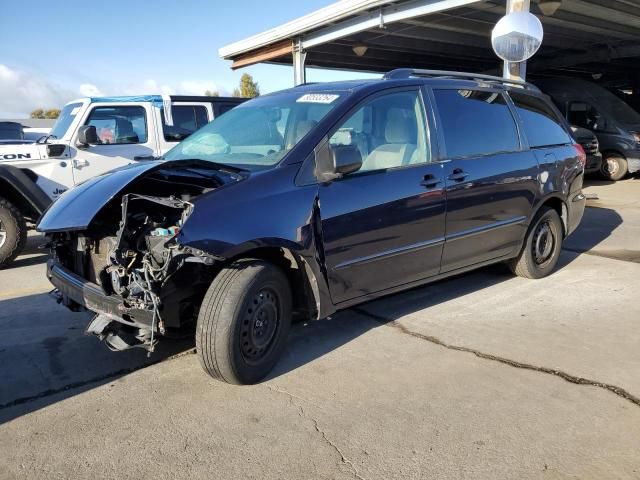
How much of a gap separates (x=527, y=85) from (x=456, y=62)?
13.4 m

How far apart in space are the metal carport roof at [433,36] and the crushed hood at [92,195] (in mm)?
7833

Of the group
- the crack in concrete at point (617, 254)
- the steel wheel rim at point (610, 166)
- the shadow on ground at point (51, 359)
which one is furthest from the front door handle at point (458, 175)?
the steel wheel rim at point (610, 166)

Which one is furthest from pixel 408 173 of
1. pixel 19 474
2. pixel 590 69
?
pixel 590 69

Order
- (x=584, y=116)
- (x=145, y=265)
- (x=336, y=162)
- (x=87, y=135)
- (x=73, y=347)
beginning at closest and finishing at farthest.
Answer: (x=145, y=265) → (x=336, y=162) → (x=73, y=347) → (x=87, y=135) → (x=584, y=116)

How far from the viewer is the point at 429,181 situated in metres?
4.15

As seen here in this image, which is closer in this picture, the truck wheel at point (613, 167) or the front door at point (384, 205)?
the front door at point (384, 205)

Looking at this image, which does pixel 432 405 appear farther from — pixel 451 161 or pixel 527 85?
pixel 527 85

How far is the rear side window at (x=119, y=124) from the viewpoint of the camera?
7605mm

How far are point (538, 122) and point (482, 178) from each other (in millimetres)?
1353

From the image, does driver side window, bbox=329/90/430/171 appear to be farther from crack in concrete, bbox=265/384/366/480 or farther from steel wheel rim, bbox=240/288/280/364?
crack in concrete, bbox=265/384/366/480

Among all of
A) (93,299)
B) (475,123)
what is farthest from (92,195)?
(475,123)

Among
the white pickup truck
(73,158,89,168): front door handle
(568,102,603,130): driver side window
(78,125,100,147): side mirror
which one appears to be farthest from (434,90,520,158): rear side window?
(568,102,603,130): driver side window

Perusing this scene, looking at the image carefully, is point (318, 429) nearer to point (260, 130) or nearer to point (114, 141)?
point (260, 130)

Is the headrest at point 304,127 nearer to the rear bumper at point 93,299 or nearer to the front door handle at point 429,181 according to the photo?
the front door handle at point 429,181
